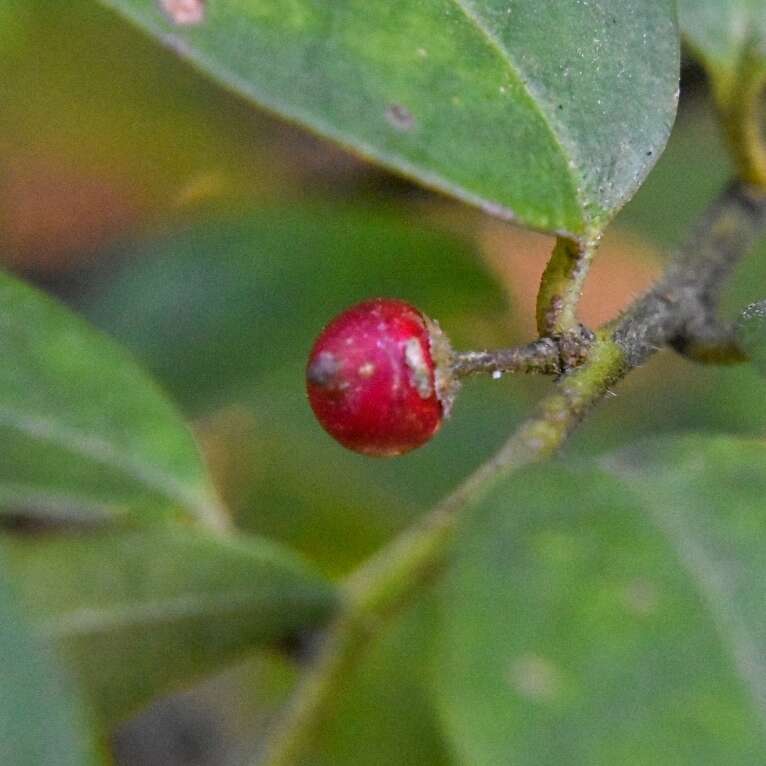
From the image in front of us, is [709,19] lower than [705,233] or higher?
higher

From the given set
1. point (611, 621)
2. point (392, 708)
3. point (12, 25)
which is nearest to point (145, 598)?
point (392, 708)

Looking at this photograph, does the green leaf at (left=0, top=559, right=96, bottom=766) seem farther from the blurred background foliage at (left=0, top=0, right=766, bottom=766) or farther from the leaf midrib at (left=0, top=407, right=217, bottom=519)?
the blurred background foliage at (left=0, top=0, right=766, bottom=766)

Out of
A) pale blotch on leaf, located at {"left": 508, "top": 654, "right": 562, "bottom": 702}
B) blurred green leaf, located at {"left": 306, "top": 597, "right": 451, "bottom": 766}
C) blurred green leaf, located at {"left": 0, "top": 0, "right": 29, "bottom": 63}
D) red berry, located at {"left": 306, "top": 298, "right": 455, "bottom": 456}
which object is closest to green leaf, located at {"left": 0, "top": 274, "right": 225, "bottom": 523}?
blurred green leaf, located at {"left": 306, "top": 597, "right": 451, "bottom": 766}

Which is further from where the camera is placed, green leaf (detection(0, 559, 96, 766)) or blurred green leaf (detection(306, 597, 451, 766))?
blurred green leaf (detection(306, 597, 451, 766))

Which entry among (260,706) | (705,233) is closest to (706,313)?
(705,233)

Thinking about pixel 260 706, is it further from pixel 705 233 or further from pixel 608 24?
pixel 608 24

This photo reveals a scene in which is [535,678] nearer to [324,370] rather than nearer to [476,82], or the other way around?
[324,370]
